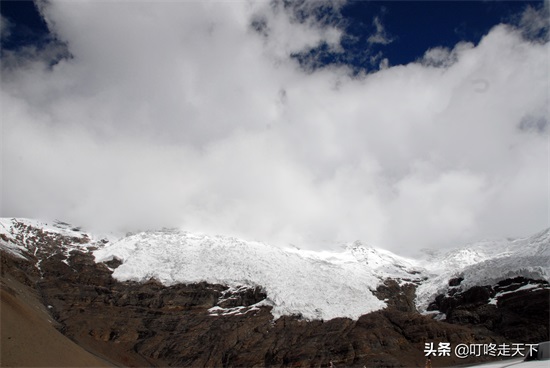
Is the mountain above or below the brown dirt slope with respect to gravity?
above

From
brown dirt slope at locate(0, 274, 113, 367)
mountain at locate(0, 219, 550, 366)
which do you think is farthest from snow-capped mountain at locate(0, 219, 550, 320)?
brown dirt slope at locate(0, 274, 113, 367)

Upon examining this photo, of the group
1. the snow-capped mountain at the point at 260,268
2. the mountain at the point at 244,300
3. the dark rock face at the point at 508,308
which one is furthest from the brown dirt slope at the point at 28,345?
the dark rock face at the point at 508,308

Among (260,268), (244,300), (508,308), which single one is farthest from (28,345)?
(508,308)

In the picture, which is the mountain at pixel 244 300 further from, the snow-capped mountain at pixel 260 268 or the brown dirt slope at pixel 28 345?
the brown dirt slope at pixel 28 345

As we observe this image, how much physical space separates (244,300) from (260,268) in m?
16.3

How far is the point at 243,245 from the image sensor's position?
154 metres

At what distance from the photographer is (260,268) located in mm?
139625

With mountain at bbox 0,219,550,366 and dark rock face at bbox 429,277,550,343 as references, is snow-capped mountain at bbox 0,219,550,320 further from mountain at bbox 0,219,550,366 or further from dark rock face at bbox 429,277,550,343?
dark rock face at bbox 429,277,550,343

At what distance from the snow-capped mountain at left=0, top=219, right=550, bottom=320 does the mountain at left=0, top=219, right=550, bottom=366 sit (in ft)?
1.68

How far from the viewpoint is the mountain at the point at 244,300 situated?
99.8 metres

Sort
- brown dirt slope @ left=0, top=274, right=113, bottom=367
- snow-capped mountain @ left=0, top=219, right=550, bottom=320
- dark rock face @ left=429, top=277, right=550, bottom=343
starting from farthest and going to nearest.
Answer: snow-capped mountain @ left=0, top=219, right=550, bottom=320, dark rock face @ left=429, top=277, right=550, bottom=343, brown dirt slope @ left=0, top=274, right=113, bottom=367

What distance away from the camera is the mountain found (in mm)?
99812

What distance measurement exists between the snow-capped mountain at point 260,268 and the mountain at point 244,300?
51 cm

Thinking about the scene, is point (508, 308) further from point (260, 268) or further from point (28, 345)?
point (28, 345)
